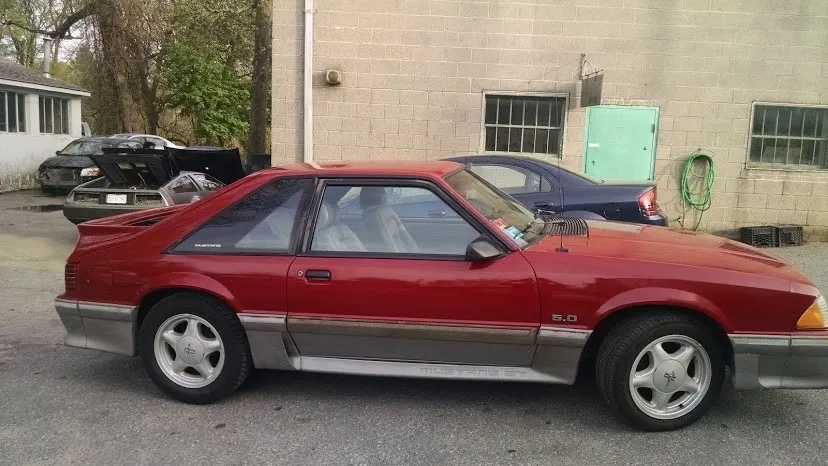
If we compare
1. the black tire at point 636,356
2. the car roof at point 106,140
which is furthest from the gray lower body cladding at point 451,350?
the car roof at point 106,140

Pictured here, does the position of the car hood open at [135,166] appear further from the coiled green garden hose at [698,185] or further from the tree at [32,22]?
the tree at [32,22]

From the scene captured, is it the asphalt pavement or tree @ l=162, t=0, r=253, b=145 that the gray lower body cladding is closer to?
the asphalt pavement

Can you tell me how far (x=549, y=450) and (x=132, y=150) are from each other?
7.17 meters

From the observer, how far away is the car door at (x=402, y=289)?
3.65 m

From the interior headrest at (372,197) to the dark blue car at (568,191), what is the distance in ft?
9.06

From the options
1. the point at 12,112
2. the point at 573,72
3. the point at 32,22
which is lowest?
the point at 12,112

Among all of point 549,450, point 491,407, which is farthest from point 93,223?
point 549,450

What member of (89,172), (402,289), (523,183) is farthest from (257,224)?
(89,172)

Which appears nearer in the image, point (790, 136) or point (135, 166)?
point (135, 166)

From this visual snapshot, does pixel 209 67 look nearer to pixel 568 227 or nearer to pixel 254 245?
pixel 254 245

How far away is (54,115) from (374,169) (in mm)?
20031

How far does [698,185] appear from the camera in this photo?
1041cm

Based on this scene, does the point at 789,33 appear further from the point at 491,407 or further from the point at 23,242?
the point at 23,242

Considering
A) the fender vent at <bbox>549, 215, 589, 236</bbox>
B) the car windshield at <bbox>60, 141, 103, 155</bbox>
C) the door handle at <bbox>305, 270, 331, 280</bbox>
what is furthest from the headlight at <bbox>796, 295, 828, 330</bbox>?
the car windshield at <bbox>60, 141, 103, 155</bbox>
